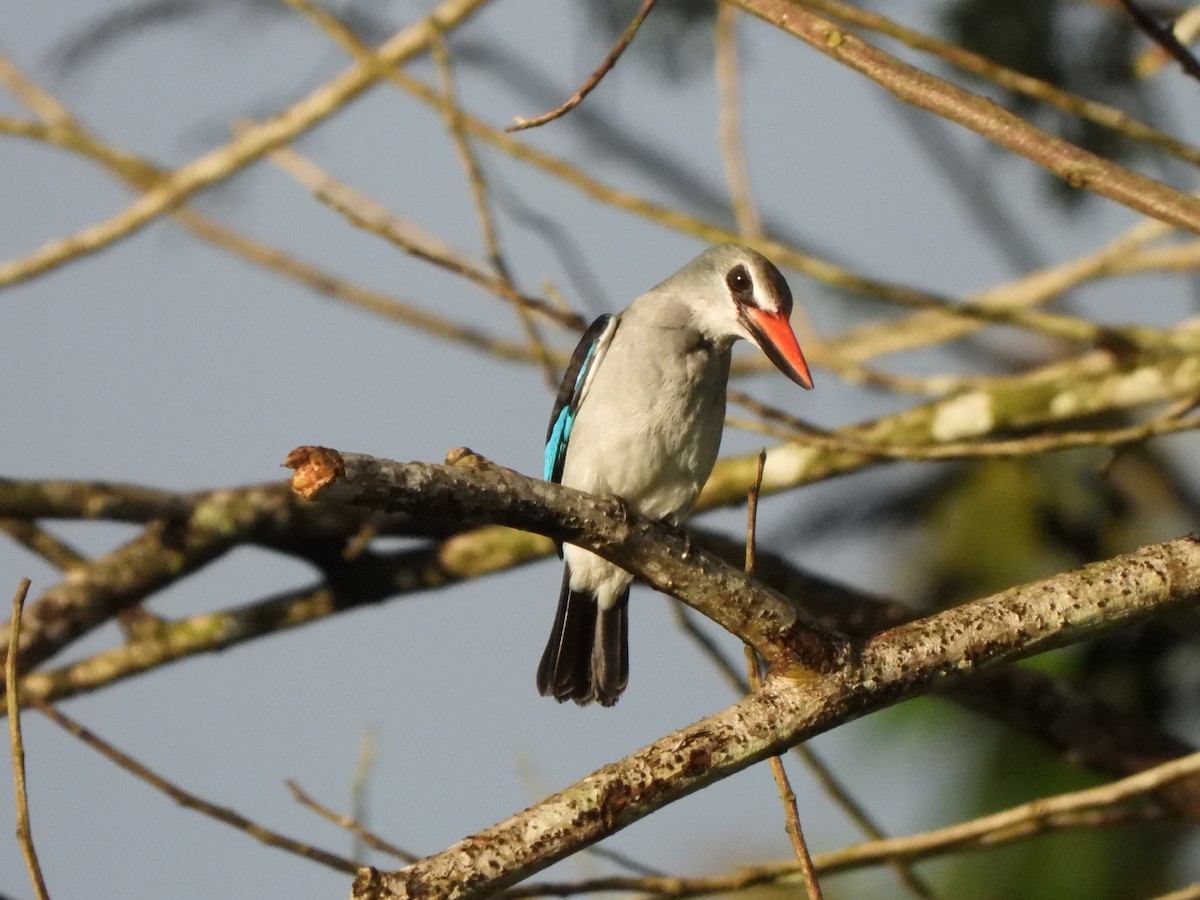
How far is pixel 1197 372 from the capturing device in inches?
176

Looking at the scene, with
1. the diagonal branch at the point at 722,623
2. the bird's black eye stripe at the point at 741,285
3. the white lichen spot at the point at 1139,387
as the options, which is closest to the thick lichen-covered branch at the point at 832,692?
the diagonal branch at the point at 722,623

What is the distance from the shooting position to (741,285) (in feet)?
13.4

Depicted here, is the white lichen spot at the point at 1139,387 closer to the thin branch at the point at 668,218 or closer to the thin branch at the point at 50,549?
the thin branch at the point at 668,218

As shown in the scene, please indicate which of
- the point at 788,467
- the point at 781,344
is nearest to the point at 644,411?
the point at 781,344

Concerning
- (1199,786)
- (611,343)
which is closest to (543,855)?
(611,343)

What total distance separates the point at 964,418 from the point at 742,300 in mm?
1042

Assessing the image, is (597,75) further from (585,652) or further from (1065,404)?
(1065,404)

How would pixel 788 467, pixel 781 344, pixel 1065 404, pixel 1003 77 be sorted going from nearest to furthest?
pixel 1003 77 → pixel 781 344 → pixel 1065 404 → pixel 788 467

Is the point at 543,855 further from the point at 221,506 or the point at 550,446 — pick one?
the point at 221,506

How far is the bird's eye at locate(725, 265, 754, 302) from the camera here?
4059 mm

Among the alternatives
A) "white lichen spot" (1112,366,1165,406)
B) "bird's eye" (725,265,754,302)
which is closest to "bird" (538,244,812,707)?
"bird's eye" (725,265,754,302)

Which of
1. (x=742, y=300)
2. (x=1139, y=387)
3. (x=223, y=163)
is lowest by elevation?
(x=1139, y=387)

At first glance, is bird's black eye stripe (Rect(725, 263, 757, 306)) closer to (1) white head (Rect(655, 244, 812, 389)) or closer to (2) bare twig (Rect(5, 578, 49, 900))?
(1) white head (Rect(655, 244, 812, 389))

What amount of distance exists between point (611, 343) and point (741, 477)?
2.46 feet
